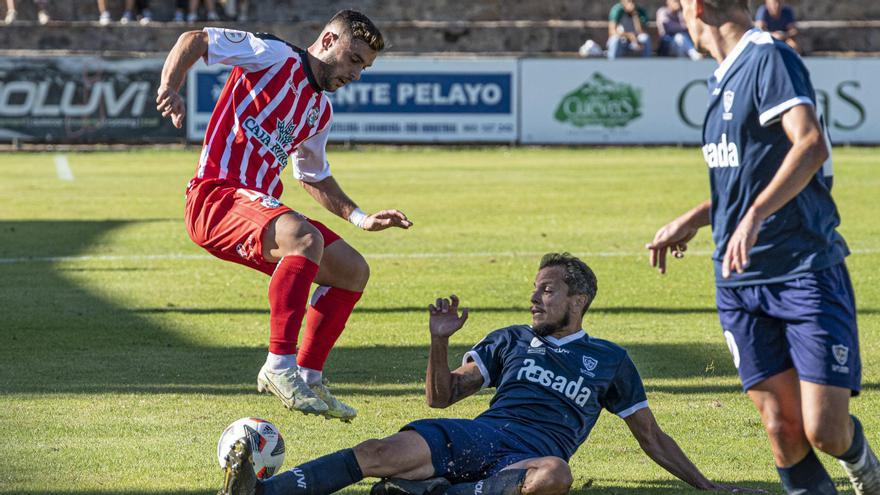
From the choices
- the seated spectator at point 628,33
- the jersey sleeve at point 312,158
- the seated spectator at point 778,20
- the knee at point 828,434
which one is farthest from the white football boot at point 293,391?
the seated spectator at point 778,20

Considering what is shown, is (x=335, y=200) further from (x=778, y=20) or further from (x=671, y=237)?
(x=778, y=20)

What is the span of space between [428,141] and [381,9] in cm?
944

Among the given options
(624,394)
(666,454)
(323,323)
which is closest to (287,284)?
(323,323)

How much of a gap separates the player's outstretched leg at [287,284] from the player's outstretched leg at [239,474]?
41.1 inches

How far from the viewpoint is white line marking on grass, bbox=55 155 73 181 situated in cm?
2275

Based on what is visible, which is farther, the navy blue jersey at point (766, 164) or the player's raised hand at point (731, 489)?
the player's raised hand at point (731, 489)

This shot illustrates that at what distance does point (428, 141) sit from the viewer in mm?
27641

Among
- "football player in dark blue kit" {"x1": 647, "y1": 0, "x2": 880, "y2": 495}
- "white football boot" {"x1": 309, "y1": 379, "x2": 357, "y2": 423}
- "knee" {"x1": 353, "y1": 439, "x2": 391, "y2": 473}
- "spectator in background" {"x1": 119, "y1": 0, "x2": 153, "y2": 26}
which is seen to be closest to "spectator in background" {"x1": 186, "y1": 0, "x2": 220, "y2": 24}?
"spectator in background" {"x1": 119, "y1": 0, "x2": 153, "y2": 26}

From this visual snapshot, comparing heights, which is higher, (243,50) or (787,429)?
(243,50)

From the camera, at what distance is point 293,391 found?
6.58 metres

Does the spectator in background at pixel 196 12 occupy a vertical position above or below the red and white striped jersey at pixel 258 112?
below

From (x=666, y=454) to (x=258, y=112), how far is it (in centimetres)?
252

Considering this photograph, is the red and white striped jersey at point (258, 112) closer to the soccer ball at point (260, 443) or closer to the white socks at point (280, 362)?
the white socks at point (280, 362)

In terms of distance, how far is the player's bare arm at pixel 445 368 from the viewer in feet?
19.7
